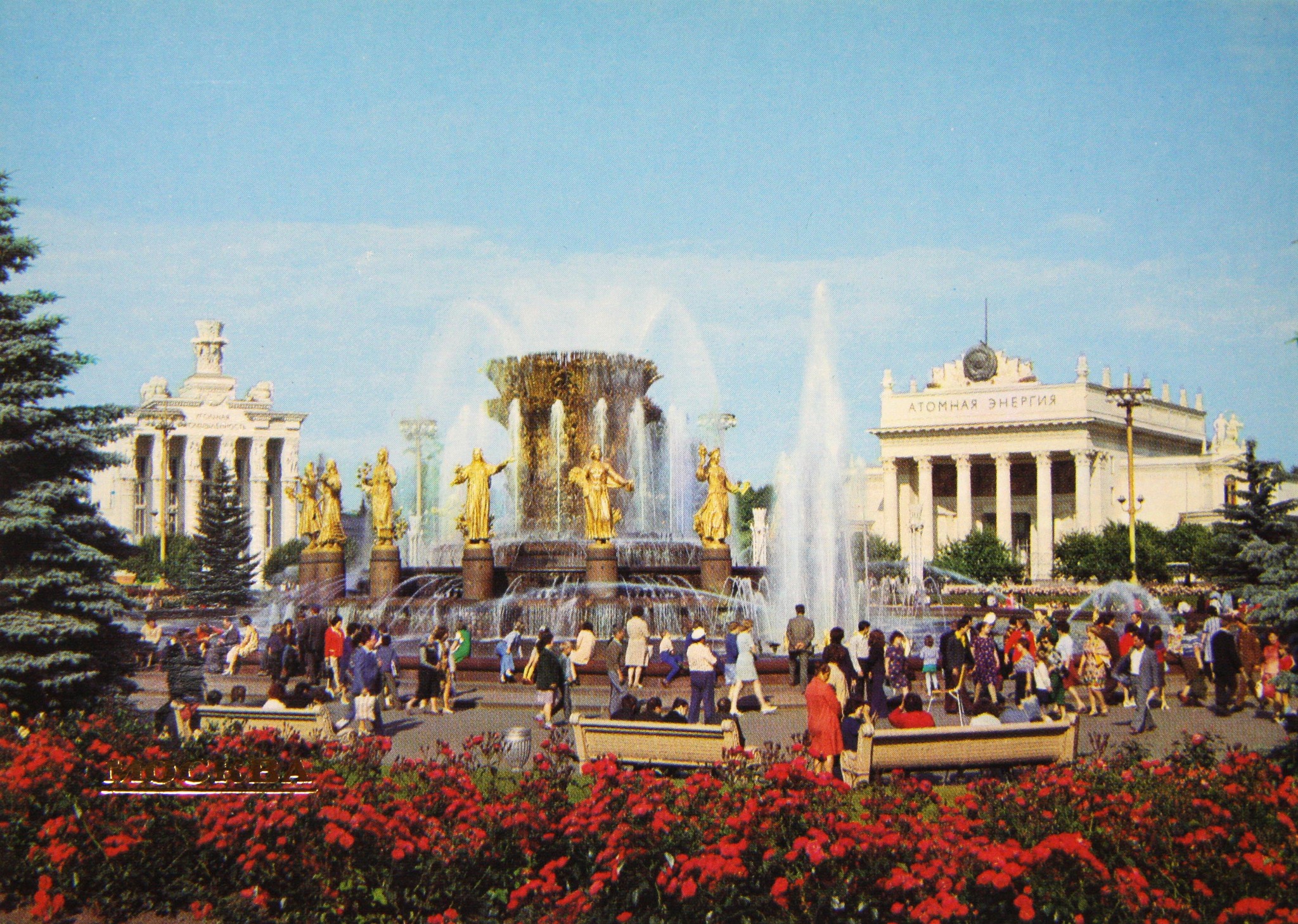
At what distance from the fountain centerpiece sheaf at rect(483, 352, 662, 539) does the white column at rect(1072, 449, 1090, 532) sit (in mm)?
52680

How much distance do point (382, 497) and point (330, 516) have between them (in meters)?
1.58

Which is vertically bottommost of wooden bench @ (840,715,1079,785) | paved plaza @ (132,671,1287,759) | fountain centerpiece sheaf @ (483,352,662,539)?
paved plaza @ (132,671,1287,759)

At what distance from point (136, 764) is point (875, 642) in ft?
27.4

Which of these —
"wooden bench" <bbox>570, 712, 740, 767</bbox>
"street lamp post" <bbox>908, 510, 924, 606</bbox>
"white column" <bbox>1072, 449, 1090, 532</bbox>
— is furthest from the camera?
"white column" <bbox>1072, 449, 1090, 532</bbox>

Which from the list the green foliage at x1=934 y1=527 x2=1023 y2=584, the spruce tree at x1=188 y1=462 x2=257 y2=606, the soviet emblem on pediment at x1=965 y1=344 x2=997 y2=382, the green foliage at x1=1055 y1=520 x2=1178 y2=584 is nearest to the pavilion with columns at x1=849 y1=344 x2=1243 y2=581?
the soviet emblem on pediment at x1=965 y1=344 x2=997 y2=382

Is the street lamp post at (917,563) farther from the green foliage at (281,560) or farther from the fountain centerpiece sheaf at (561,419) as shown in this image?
the green foliage at (281,560)

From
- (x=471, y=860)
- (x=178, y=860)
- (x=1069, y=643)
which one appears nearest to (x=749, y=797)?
(x=471, y=860)

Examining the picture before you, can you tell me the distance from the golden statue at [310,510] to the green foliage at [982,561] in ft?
118

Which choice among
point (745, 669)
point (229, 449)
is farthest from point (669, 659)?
point (229, 449)

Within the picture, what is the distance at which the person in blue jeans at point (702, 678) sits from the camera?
14.1 metres

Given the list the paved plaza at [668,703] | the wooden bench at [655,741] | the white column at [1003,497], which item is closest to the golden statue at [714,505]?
the paved plaza at [668,703]

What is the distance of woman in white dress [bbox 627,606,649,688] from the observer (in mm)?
17188

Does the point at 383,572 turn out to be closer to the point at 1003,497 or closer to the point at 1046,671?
the point at 1046,671

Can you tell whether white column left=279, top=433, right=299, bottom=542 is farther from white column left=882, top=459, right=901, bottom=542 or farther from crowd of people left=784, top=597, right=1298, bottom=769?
crowd of people left=784, top=597, right=1298, bottom=769
